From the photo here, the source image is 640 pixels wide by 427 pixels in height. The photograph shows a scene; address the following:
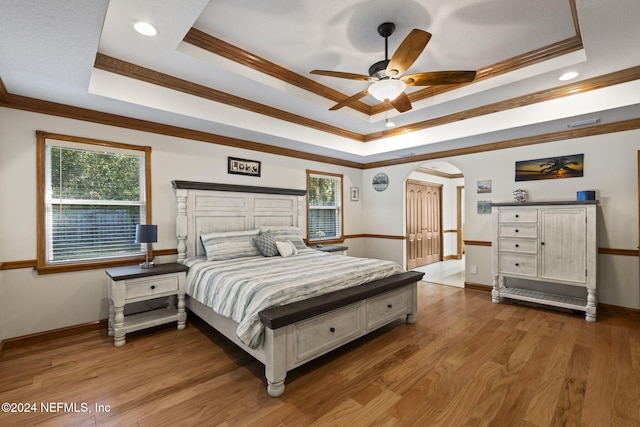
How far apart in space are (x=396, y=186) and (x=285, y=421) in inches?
189

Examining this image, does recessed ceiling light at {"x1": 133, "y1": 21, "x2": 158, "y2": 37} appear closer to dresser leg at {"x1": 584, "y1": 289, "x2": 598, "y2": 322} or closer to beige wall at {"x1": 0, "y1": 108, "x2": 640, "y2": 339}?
beige wall at {"x1": 0, "y1": 108, "x2": 640, "y2": 339}

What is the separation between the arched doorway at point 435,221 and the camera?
260 inches

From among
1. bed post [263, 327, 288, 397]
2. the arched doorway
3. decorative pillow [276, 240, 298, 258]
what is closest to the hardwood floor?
bed post [263, 327, 288, 397]

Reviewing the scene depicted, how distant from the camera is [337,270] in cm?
302

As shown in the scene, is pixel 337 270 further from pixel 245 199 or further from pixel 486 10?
pixel 486 10

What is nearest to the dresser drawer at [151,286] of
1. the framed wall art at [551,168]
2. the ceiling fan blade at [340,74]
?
the ceiling fan blade at [340,74]

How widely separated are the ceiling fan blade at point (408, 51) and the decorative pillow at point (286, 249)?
2416 mm

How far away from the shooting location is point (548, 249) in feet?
12.6

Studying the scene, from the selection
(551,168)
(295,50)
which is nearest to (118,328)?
(295,50)

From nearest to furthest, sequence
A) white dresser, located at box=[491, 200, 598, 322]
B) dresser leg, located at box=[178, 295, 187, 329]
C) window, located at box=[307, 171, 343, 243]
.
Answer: dresser leg, located at box=[178, 295, 187, 329], white dresser, located at box=[491, 200, 598, 322], window, located at box=[307, 171, 343, 243]

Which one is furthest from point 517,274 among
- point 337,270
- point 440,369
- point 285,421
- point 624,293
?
point 285,421

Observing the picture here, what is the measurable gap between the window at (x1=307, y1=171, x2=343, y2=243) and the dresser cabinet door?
10.6 feet

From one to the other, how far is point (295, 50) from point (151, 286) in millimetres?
2807

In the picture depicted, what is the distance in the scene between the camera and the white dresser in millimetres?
3561
